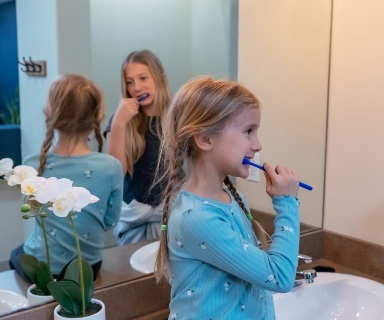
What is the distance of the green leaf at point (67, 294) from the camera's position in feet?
3.58

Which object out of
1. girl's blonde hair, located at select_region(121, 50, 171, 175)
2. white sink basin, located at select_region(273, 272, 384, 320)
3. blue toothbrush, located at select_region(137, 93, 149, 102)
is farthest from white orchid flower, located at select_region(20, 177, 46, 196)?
white sink basin, located at select_region(273, 272, 384, 320)

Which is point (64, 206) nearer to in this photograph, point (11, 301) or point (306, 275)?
point (11, 301)

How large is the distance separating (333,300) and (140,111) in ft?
2.49

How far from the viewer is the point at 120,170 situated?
4.54 ft

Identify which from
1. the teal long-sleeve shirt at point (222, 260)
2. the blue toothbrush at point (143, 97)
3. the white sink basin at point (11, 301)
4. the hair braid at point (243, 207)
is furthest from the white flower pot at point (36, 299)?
the blue toothbrush at point (143, 97)

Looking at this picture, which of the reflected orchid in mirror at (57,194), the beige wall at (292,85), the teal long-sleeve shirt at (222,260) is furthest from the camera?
the beige wall at (292,85)

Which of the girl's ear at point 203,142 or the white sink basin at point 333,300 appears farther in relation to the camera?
the white sink basin at point 333,300

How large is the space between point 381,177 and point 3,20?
44.6 inches

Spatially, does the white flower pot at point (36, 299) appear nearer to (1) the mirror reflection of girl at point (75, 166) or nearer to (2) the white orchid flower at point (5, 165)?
(1) the mirror reflection of girl at point (75, 166)

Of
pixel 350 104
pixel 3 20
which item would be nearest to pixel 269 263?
pixel 3 20

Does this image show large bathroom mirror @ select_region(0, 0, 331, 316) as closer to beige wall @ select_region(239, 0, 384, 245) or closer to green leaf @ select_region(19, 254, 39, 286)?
beige wall @ select_region(239, 0, 384, 245)

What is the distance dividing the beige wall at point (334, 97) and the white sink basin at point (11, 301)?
836 millimetres

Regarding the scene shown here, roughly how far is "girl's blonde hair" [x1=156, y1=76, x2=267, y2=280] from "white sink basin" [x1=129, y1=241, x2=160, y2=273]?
0.36m

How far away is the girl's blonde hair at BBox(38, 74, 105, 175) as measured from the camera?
1.25m
